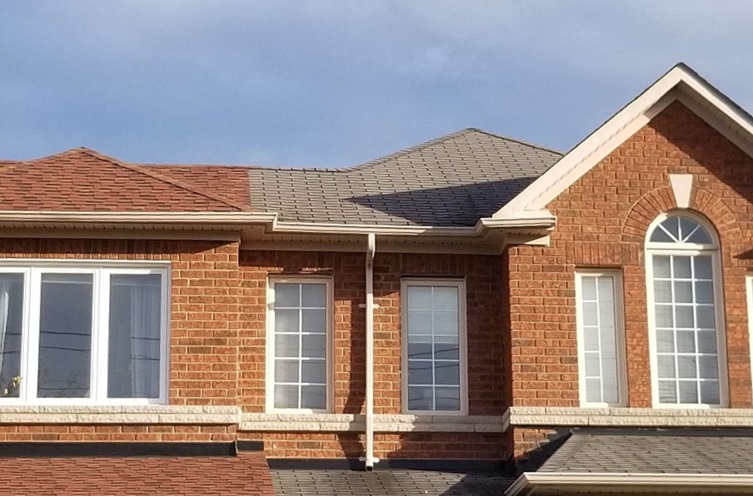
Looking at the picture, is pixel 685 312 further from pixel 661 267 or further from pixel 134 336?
pixel 134 336

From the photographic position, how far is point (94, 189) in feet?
62.0

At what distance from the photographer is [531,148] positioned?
2303cm

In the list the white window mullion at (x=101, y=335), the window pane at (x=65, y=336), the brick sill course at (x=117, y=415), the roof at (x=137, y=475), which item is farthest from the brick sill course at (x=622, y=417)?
the window pane at (x=65, y=336)

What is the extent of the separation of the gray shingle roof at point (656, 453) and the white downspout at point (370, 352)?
2323 mm

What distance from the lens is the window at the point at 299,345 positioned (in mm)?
18969

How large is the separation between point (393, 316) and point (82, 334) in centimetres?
375

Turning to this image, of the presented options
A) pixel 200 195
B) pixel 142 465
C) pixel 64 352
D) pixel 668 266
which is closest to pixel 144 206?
pixel 200 195

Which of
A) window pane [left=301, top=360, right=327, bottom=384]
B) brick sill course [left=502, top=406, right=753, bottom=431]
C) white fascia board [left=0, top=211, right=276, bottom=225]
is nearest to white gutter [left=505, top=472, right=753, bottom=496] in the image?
brick sill course [left=502, top=406, right=753, bottom=431]

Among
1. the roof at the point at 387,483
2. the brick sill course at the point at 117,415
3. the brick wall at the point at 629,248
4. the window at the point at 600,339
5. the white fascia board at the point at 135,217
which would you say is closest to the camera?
the roof at the point at 387,483

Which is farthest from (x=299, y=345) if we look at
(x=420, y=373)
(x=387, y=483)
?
(x=387, y=483)

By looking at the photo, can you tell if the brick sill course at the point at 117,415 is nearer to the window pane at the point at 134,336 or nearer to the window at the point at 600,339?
the window pane at the point at 134,336

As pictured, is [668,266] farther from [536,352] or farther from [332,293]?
[332,293]

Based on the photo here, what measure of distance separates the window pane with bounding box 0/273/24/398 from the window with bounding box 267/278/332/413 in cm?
297

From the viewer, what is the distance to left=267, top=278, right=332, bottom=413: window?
62.2 ft
